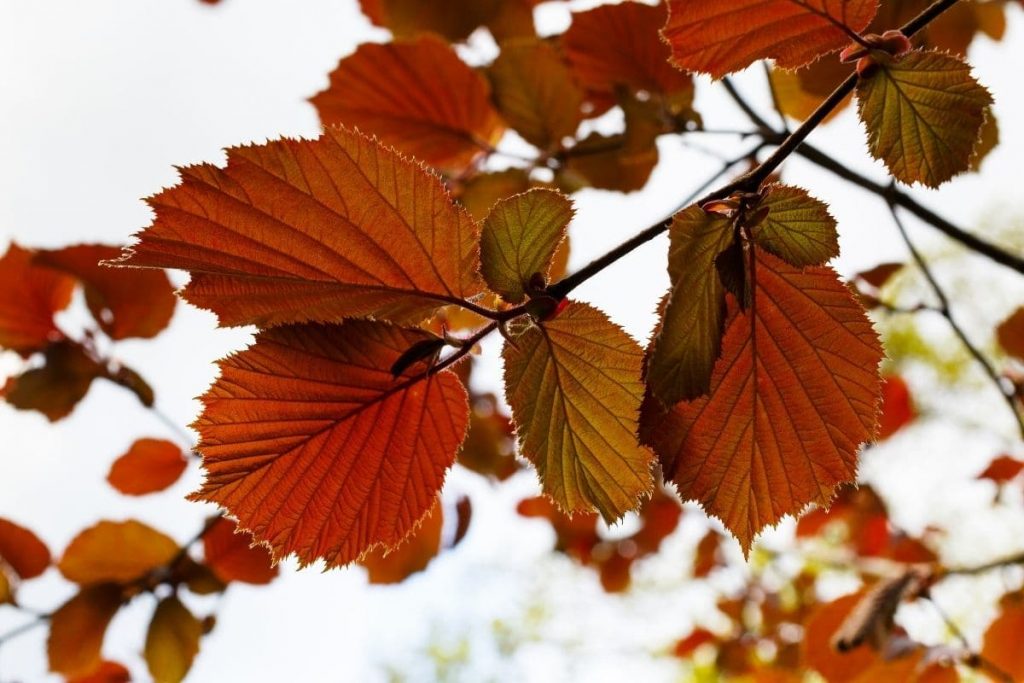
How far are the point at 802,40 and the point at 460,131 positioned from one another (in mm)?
625

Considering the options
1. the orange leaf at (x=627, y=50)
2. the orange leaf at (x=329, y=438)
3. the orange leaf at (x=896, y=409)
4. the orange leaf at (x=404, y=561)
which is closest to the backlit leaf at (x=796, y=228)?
the orange leaf at (x=329, y=438)

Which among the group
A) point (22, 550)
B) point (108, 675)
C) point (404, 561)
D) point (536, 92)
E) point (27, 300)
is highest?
point (536, 92)

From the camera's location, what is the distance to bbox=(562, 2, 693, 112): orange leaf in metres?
0.77

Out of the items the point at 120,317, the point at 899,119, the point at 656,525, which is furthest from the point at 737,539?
the point at 656,525

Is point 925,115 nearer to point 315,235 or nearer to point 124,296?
point 315,235

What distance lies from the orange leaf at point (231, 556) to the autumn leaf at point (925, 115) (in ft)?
2.57

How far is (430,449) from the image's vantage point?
0.41m

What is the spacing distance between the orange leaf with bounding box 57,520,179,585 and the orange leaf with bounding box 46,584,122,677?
2 cm

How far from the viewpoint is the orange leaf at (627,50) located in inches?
30.4

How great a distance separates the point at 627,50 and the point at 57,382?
701mm

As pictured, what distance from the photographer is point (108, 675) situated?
1100 mm

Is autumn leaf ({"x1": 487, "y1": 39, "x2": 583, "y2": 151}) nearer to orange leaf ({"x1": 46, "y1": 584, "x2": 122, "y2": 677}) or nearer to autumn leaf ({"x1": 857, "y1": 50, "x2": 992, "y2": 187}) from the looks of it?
autumn leaf ({"x1": 857, "y1": 50, "x2": 992, "y2": 187})

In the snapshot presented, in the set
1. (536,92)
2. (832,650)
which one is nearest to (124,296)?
(536,92)

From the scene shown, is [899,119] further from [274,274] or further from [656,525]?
[656,525]
